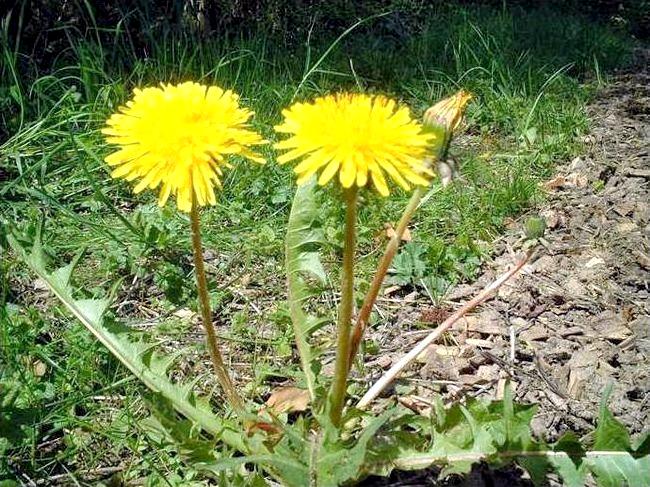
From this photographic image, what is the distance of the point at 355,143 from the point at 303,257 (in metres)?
0.68

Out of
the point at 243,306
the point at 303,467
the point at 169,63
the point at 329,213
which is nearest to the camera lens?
the point at 303,467

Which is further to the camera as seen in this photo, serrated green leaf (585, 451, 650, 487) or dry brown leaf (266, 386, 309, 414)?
dry brown leaf (266, 386, 309, 414)

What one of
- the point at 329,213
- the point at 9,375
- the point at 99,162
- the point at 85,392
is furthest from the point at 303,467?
the point at 99,162

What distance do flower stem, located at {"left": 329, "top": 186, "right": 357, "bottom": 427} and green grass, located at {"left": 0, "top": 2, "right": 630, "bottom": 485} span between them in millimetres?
67

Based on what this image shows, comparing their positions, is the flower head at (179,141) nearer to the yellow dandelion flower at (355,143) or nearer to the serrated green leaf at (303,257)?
the yellow dandelion flower at (355,143)

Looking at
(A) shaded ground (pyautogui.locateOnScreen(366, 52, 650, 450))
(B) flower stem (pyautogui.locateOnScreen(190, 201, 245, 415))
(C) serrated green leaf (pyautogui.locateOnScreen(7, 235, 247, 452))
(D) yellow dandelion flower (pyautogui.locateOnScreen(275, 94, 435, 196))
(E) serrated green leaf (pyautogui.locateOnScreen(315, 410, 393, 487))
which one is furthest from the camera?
(A) shaded ground (pyautogui.locateOnScreen(366, 52, 650, 450))

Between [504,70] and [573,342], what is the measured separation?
214 centimetres

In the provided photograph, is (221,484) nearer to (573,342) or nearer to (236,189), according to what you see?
(573,342)

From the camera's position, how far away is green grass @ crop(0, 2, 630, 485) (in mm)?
1724

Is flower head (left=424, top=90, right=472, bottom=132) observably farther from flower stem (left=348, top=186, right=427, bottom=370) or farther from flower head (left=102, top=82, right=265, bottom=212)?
flower head (left=102, top=82, right=265, bottom=212)

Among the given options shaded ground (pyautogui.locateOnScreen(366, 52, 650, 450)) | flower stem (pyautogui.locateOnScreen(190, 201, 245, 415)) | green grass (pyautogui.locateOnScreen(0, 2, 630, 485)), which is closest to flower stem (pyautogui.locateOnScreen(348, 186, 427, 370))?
green grass (pyautogui.locateOnScreen(0, 2, 630, 485))

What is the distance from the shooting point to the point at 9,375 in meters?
1.74

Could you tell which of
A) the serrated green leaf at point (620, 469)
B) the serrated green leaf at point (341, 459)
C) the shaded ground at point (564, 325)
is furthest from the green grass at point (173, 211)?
the serrated green leaf at point (620, 469)

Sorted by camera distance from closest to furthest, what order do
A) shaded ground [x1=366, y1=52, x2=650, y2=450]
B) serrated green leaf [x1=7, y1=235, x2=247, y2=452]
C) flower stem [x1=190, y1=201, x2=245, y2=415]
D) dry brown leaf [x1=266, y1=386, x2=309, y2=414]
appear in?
flower stem [x1=190, y1=201, x2=245, y2=415] → serrated green leaf [x1=7, y1=235, x2=247, y2=452] → dry brown leaf [x1=266, y1=386, x2=309, y2=414] → shaded ground [x1=366, y1=52, x2=650, y2=450]
